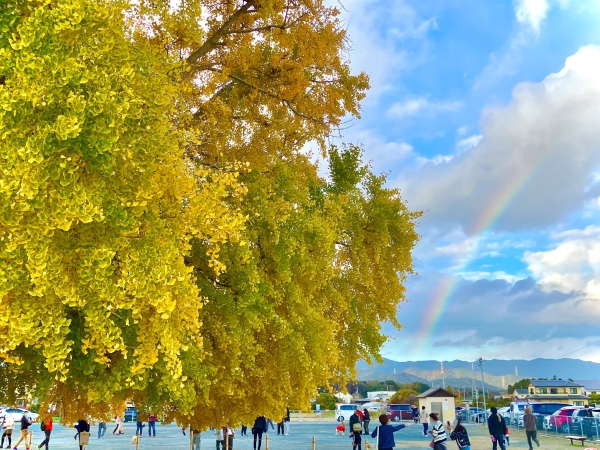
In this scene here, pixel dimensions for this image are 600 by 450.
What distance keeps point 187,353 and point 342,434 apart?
31838 mm

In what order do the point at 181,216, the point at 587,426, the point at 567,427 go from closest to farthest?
the point at 181,216, the point at 587,426, the point at 567,427

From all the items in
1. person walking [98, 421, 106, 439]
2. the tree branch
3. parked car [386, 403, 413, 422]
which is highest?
the tree branch

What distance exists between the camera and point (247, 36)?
16359mm

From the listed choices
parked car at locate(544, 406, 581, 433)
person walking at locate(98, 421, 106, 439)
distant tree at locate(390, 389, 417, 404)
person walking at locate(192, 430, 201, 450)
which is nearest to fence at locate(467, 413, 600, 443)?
parked car at locate(544, 406, 581, 433)

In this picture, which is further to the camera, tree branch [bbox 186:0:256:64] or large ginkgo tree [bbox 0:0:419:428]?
tree branch [bbox 186:0:256:64]

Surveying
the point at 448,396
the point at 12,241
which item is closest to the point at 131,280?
the point at 12,241

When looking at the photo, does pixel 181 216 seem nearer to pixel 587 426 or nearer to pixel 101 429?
pixel 587 426

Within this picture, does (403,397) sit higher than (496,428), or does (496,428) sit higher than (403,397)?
(496,428)

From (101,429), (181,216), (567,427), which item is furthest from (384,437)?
(101,429)

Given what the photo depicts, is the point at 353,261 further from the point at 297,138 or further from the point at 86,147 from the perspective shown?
the point at 86,147

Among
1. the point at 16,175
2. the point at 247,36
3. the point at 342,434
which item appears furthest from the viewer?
the point at 342,434

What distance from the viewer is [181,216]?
30.0 feet

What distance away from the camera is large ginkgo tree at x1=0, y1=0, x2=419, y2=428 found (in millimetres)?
7422

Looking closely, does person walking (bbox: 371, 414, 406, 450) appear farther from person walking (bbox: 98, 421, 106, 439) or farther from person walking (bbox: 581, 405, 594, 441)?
person walking (bbox: 98, 421, 106, 439)
